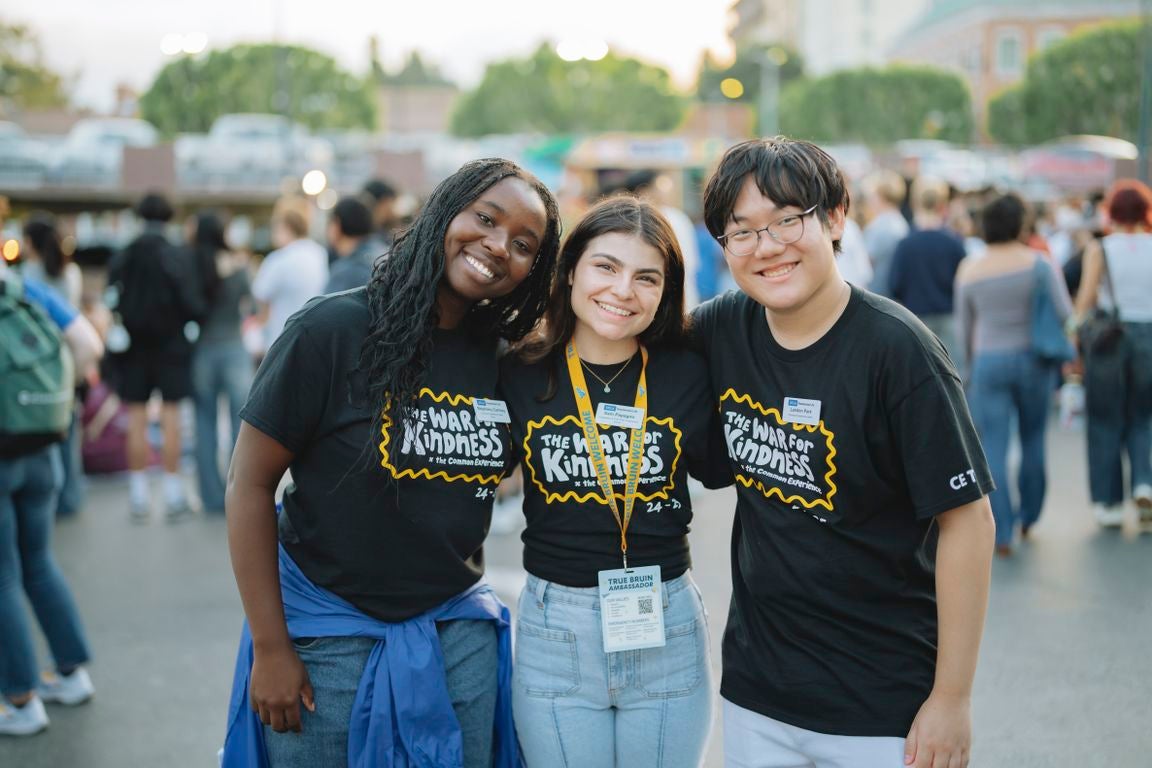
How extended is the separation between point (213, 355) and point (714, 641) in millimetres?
4345

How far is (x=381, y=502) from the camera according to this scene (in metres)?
2.40

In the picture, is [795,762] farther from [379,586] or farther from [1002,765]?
[1002,765]

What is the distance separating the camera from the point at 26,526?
432cm

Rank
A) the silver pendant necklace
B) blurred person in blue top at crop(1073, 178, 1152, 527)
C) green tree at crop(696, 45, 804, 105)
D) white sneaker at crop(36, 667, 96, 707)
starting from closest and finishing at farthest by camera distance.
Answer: the silver pendant necklace
white sneaker at crop(36, 667, 96, 707)
blurred person in blue top at crop(1073, 178, 1152, 527)
green tree at crop(696, 45, 804, 105)

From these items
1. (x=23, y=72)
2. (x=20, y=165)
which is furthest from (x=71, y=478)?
(x=23, y=72)

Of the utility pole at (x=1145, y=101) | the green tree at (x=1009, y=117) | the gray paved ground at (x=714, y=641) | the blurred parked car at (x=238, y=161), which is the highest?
the green tree at (x=1009, y=117)

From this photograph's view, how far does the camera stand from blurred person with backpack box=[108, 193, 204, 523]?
24.2ft

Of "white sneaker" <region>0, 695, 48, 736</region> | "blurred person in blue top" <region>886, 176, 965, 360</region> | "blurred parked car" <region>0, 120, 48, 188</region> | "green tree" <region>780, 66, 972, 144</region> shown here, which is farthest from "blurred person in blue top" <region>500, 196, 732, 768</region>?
"green tree" <region>780, 66, 972, 144</region>

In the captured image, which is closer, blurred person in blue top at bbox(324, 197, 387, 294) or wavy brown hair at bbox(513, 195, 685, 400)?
wavy brown hair at bbox(513, 195, 685, 400)

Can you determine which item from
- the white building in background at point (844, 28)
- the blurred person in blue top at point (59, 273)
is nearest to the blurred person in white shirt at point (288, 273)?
the blurred person in blue top at point (59, 273)

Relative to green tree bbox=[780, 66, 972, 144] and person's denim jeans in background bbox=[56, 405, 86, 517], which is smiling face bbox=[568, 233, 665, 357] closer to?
person's denim jeans in background bbox=[56, 405, 86, 517]

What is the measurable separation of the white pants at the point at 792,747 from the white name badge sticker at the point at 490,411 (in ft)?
2.74

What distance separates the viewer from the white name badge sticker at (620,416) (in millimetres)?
2520

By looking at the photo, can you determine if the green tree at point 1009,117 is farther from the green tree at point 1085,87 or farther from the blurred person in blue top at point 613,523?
the blurred person in blue top at point 613,523
